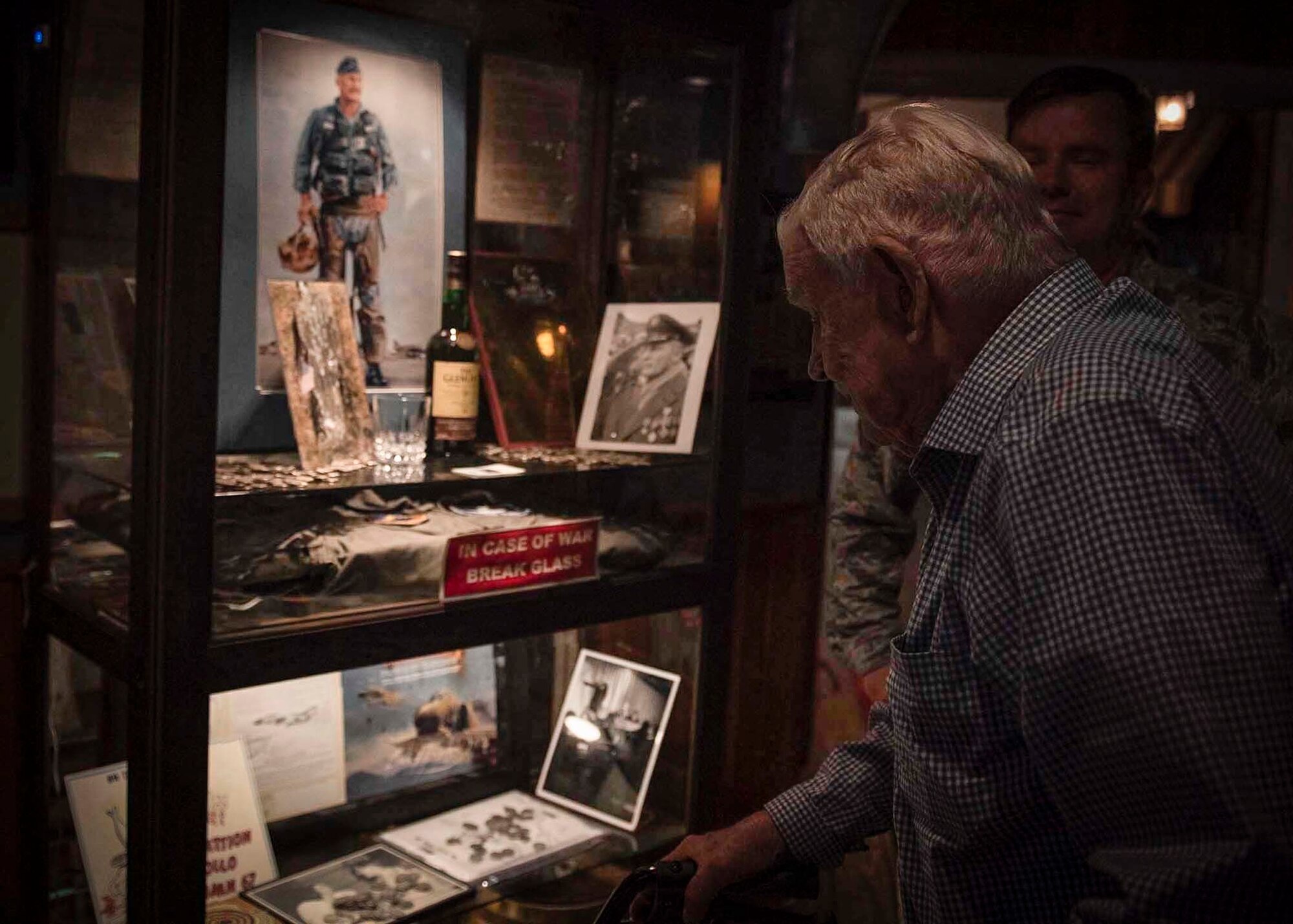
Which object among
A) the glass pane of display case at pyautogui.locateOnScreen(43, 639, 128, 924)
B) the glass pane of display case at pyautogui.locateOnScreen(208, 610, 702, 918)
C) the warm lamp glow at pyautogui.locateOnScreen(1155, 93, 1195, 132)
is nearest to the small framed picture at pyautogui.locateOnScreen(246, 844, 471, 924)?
the glass pane of display case at pyautogui.locateOnScreen(208, 610, 702, 918)

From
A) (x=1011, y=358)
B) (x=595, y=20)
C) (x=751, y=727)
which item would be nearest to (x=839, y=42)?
(x=595, y=20)

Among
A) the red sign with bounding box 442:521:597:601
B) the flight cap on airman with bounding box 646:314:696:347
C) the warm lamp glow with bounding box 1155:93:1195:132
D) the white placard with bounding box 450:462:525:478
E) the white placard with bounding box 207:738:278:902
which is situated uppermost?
the warm lamp glow with bounding box 1155:93:1195:132

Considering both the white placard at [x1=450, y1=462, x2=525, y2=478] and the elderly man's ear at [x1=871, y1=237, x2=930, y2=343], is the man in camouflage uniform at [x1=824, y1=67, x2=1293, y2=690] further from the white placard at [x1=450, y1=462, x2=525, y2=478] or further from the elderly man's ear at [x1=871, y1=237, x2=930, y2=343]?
the elderly man's ear at [x1=871, y1=237, x2=930, y2=343]

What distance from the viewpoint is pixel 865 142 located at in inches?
48.4

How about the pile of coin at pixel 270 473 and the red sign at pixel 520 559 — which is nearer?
the pile of coin at pixel 270 473

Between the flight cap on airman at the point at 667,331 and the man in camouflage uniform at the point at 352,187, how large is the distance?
0.56 metres

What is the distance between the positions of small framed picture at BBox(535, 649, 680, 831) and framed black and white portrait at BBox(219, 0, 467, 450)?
2.48 feet

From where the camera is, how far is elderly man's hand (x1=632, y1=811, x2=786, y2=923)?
150cm

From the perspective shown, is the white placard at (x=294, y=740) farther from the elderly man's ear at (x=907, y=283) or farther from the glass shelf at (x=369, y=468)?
the elderly man's ear at (x=907, y=283)

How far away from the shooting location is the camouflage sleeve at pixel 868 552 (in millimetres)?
2410

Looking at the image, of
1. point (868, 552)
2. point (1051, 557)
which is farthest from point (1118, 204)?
point (1051, 557)

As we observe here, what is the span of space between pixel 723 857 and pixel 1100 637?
2.52ft

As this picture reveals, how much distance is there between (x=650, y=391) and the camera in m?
2.50

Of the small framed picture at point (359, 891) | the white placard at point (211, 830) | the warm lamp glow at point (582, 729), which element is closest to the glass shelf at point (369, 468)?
the white placard at point (211, 830)
